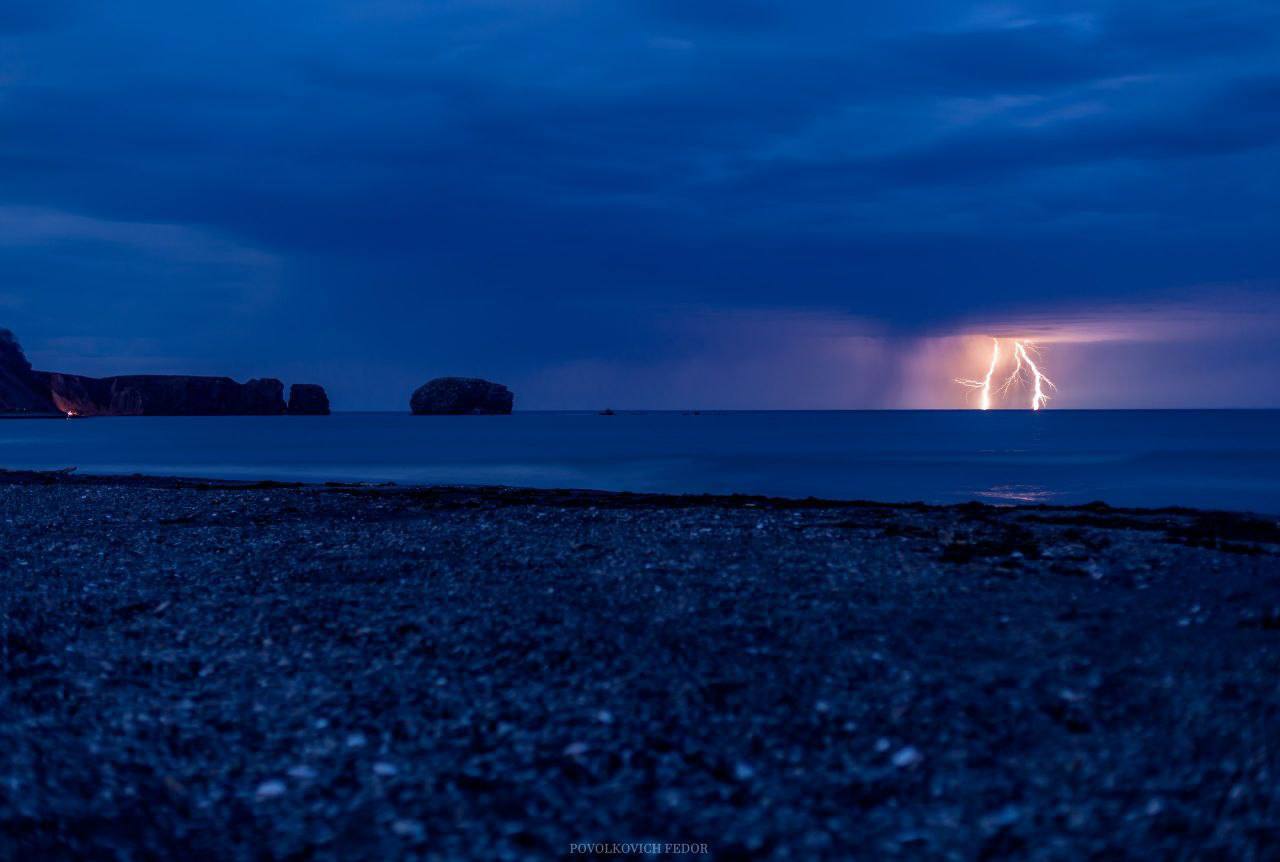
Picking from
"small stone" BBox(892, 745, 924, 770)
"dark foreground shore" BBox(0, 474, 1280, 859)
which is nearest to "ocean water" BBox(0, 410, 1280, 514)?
"dark foreground shore" BBox(0, 474, 1280, 859)

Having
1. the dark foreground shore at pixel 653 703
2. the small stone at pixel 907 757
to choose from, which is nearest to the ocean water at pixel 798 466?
the dark foreground shore at pixel 653 703

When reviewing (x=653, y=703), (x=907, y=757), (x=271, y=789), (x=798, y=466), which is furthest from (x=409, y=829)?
(x=798, y=466)

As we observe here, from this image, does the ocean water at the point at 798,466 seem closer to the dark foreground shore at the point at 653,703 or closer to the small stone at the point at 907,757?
the dark foreground shore at the point at 653,703

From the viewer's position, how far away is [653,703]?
34.7ft

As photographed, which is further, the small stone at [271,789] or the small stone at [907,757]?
the small stone at [907,757]

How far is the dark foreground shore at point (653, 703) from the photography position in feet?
25.7

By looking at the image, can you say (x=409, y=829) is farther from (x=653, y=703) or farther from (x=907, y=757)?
(x=907, y=757)

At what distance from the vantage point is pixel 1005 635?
12789mm

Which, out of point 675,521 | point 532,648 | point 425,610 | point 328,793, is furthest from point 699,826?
point 675,521

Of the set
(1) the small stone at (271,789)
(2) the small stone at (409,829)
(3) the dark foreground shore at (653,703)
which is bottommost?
(1) the small stone at (271,789)

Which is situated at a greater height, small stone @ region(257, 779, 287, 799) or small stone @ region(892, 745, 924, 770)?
small stone @ region(892, 745, 924, 770)

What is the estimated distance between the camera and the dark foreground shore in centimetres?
785

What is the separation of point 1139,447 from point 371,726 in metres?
113

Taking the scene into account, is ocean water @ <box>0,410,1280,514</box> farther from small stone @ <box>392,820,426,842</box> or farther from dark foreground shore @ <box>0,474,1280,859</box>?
small stone @ <box>392,820,426,842</box>
